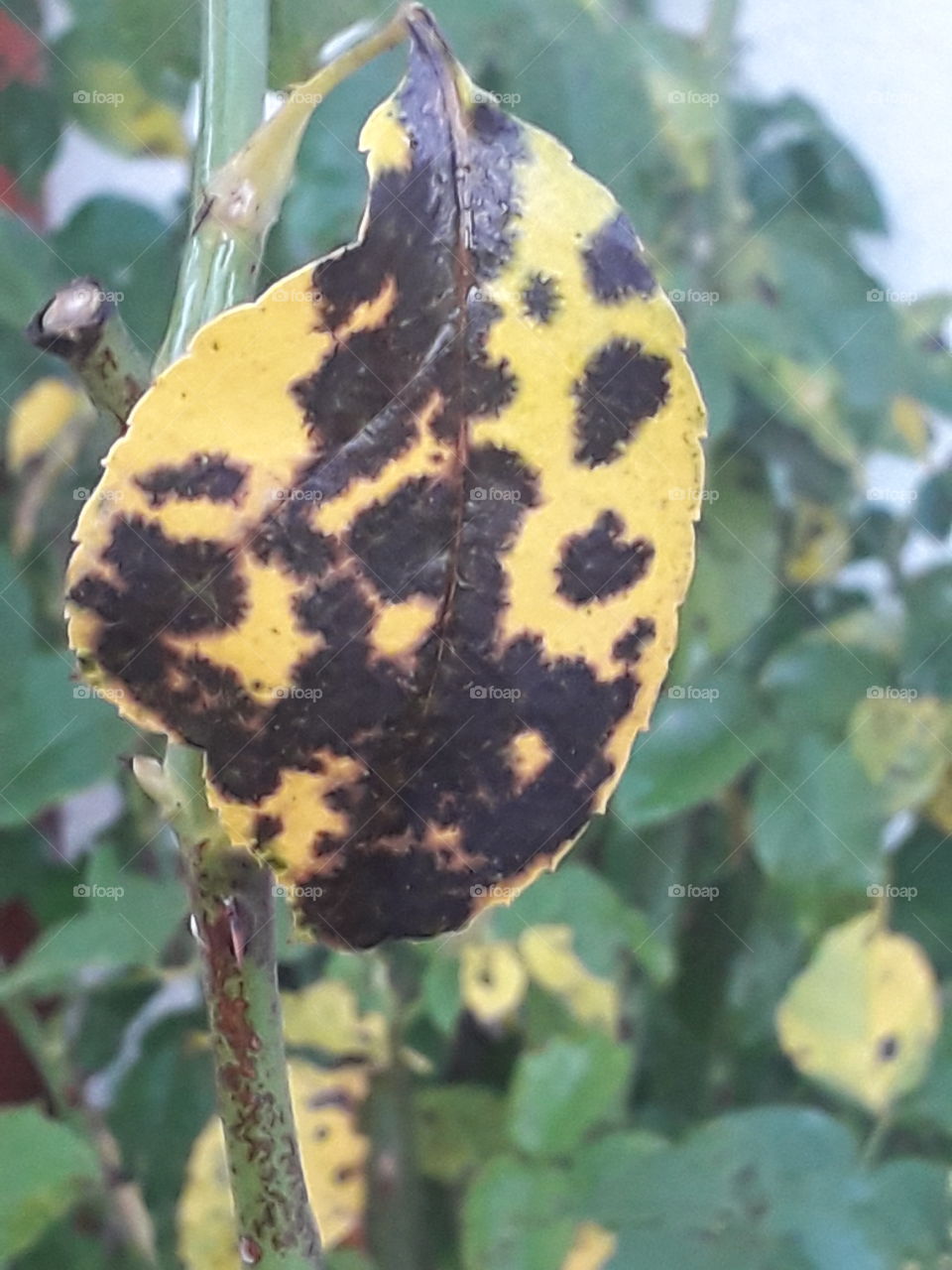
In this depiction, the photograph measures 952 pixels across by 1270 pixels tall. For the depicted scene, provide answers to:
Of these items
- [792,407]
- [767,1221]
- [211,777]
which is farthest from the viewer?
[792,407]

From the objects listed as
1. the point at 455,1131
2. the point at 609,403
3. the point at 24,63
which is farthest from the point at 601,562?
the point at 24,63

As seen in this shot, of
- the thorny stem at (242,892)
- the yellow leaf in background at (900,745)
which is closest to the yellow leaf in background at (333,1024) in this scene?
the yellow leaf in background at (900,745)

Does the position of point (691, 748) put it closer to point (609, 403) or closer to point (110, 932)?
point (110, 932)

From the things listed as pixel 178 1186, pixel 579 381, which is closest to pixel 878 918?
pixel 178 1186

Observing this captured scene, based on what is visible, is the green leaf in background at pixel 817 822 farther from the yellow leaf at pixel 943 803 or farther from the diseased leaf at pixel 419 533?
the diseased leaf at pixel 419 533

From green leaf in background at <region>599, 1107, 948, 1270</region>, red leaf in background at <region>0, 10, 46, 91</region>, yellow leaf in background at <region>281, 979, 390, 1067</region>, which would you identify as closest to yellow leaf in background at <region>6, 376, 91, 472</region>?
red leaf in background at <region>0, 10, 46, 91</region>

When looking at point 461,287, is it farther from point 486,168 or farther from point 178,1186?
point 178,1186

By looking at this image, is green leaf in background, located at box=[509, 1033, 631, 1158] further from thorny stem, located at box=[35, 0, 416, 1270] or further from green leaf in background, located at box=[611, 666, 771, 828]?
thorny stem, located at box=[35, 0, 416, 1270]
